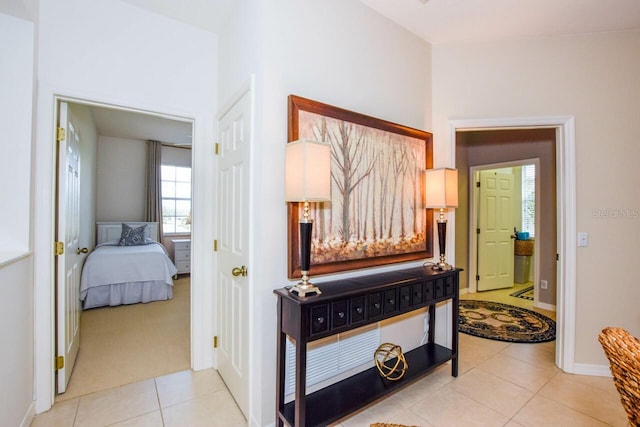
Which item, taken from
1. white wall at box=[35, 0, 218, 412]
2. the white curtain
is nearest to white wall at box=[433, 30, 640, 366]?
white wall at box=[35, 0, 218, 412]

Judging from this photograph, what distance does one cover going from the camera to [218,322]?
2.42 metres

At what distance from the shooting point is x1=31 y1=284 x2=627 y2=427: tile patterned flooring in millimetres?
1864

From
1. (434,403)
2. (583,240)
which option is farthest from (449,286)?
(583,240)

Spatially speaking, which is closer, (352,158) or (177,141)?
(352,158)

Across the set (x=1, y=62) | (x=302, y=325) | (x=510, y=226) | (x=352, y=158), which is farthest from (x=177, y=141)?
(x=510, y=226)

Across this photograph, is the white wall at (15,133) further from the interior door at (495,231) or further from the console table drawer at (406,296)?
the interior door at (495,231)

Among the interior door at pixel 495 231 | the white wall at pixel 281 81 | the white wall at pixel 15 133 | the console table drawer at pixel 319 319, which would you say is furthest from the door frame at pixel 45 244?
the interior door at pixel 495 231

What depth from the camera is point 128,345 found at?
9.55 ft

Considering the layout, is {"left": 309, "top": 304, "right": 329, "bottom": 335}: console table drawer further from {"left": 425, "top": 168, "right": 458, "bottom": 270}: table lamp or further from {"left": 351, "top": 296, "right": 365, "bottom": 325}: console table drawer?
{"left": 425, "top": 168, "right": 458, "bottom": 270}: table lamp

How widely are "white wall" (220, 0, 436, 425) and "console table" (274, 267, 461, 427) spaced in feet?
0.39

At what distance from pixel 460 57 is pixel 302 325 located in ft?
8.90

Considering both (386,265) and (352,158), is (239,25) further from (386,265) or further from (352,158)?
(386,265)

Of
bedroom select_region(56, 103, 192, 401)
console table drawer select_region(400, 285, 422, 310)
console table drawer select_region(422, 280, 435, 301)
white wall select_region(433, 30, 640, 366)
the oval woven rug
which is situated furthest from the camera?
the oval woven rug

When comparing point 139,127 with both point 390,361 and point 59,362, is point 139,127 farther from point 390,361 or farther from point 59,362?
point 390,361
